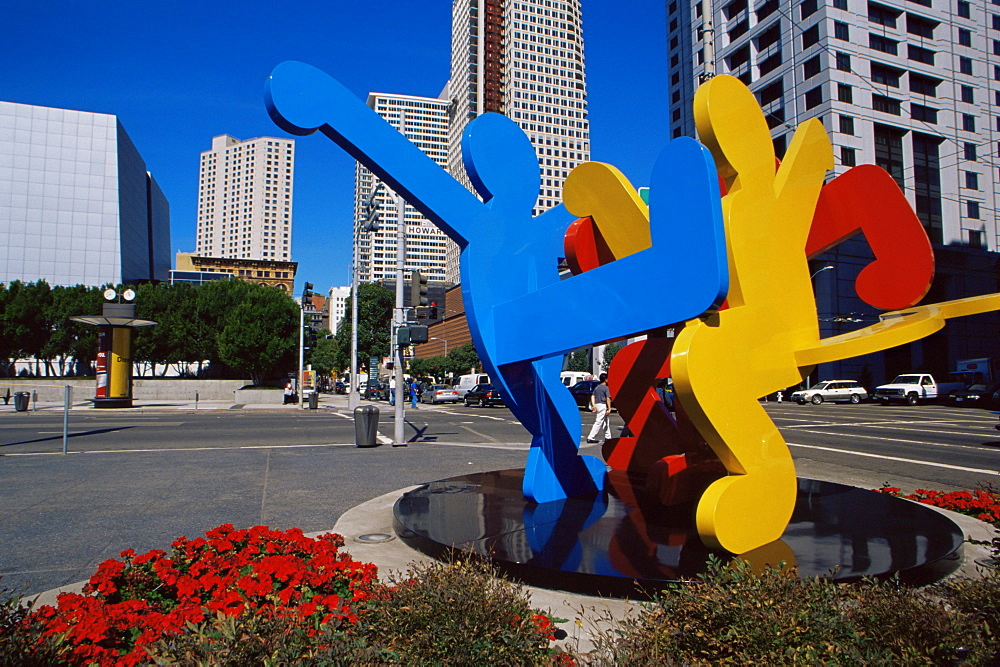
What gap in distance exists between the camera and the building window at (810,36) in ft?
145

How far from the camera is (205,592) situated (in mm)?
4344

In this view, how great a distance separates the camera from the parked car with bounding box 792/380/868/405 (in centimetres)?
3972

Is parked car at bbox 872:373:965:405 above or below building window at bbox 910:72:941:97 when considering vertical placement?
below

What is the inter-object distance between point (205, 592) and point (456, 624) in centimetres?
234

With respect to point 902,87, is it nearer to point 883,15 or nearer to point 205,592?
point 883,15

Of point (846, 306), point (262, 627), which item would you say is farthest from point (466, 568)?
point (846, 306)

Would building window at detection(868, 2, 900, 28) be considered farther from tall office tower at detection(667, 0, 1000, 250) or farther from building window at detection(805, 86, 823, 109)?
building window at detection(805, 86, 823, 109)

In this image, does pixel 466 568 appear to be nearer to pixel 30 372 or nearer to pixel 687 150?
pixel 687 150

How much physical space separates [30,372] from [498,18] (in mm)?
115642

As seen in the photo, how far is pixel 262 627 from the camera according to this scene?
3.03m

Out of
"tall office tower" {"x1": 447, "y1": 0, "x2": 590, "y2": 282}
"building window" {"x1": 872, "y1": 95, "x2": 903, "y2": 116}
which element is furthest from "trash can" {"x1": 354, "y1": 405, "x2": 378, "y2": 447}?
"tall office tower" {"x1": 447, "y1": 0, "x2": 590, "y2": 282}

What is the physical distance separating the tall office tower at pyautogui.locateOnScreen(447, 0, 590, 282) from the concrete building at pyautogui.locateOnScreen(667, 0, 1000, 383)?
292ft

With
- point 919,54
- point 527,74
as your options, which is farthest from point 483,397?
point 527,74

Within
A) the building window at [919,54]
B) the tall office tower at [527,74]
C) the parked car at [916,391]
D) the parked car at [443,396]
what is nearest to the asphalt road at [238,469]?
the parked car at [916,391]
